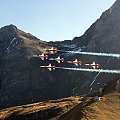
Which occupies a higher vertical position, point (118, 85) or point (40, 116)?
point (118, 85)

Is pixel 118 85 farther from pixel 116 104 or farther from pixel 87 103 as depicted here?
pixel 87 103

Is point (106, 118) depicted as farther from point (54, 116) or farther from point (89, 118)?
point (54, 116)

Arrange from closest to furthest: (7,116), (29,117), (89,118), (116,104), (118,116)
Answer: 1. (89,118)
2. (118,116)
3. (116,104)
4. (29,117)
5. (7,116)

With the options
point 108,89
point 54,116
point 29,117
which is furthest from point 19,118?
point 108,89

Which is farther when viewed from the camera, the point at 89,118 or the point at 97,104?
the point at 97,104

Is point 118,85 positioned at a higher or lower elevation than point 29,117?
higher

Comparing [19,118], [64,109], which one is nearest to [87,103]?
[64,109]

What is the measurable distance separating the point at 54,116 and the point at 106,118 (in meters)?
26.8

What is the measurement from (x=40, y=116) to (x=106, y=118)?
35.1 metres

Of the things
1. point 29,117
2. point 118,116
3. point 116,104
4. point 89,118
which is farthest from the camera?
point 29,117

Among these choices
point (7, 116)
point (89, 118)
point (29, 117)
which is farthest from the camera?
point (7, 116)

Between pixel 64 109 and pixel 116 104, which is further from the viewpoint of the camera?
pixel 64 109

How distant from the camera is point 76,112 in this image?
99.9 m

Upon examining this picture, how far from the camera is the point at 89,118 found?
94562mm
